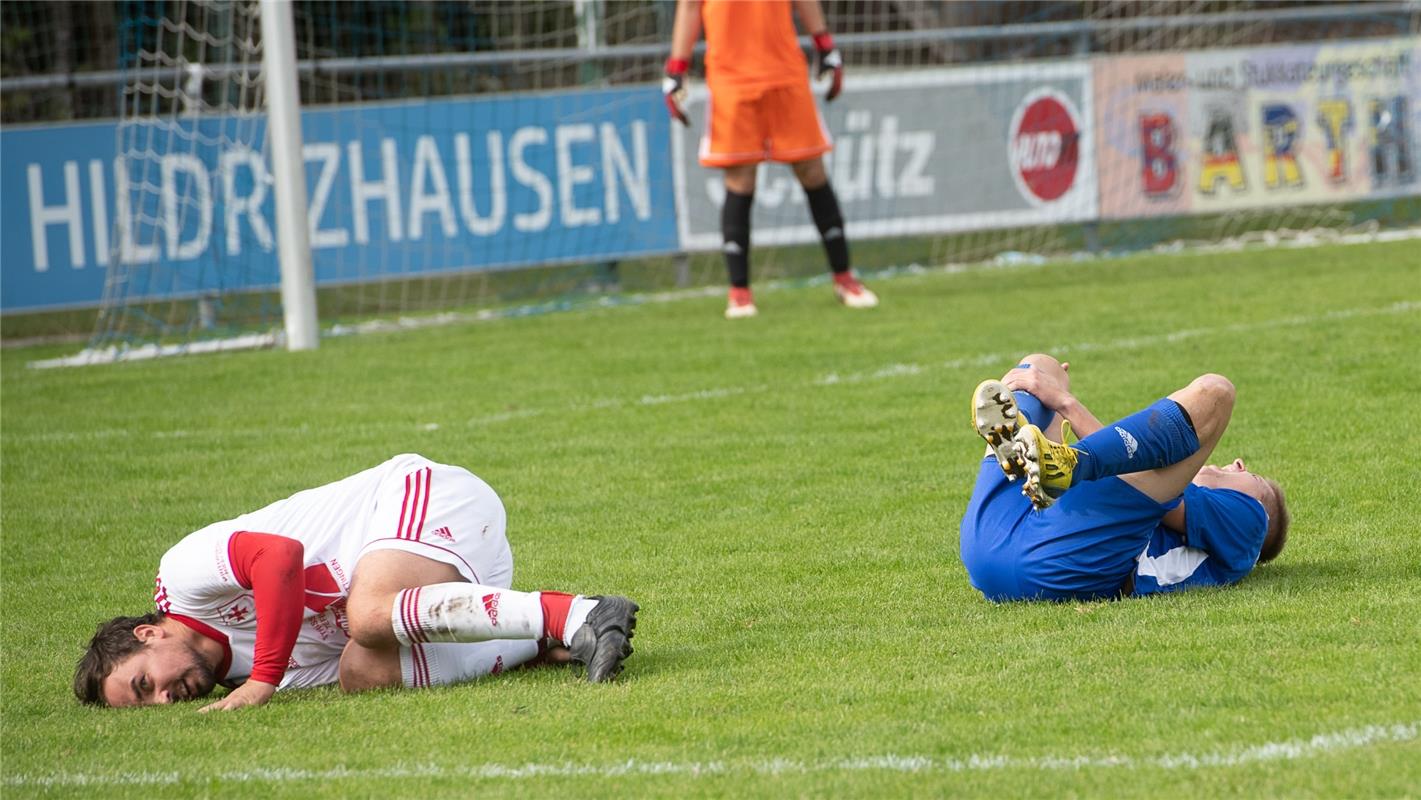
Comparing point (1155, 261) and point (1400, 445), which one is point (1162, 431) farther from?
point (1155, 261)

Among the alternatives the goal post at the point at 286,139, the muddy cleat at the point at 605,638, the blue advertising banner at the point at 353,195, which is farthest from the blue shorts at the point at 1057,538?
the blue advertising banner at the point at 353,195

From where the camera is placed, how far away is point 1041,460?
397 centimetres

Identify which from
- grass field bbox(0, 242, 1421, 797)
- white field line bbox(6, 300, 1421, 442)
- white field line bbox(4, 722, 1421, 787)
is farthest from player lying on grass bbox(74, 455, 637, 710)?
white field line bbox(6, 300, 1421, 442)

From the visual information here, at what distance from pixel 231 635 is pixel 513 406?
414cm

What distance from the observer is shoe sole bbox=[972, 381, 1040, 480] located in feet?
13.1

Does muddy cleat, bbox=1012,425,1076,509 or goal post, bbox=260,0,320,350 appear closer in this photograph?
muddy cleat, bbox=1012,425,1076,509

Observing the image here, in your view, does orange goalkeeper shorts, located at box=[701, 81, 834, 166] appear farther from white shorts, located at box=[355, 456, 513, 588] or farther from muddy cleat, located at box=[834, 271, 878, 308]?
white shorts, located at box=[355, 456, 513, 588]

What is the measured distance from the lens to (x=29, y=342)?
40.5 feet

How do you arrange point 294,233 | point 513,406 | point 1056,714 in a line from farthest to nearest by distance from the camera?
point 294,233 < point 513,406 < point 1056,714

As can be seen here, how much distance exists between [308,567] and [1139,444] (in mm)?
1932

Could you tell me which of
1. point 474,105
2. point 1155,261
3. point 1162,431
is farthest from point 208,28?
point 1162,431

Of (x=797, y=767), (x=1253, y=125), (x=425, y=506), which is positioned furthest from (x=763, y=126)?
(x=797, y=767)

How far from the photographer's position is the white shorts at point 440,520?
13.8ft

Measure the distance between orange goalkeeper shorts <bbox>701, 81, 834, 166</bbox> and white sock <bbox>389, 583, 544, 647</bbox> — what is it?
274 inches
